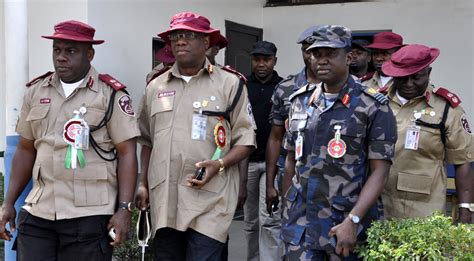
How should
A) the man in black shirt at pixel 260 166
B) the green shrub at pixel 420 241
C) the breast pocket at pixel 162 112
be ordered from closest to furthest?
the green shrub at pixel 420 241 < the breast pocket at pixel 162 112 < the man in black shirt at pixel 260 166

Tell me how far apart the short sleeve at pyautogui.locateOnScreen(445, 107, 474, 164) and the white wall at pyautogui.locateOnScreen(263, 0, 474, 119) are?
3.30 meters

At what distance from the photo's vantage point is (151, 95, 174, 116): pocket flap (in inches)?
154

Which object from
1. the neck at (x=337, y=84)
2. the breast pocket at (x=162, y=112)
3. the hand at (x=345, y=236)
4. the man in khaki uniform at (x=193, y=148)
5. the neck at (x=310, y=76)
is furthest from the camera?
the neck at (x=310, y=76)

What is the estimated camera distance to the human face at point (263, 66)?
17.8 ft

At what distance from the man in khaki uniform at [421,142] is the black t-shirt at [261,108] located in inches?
57.7

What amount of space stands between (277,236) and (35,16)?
2784 millimetres

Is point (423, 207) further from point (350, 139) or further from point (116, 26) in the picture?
point (116, 26)

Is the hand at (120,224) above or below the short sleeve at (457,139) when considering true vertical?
below

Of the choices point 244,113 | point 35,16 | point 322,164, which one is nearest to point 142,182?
point 244,113

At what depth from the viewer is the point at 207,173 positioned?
3.73 meters

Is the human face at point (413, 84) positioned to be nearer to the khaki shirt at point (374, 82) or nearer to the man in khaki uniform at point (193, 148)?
the khaki shirt at point (374, 82)

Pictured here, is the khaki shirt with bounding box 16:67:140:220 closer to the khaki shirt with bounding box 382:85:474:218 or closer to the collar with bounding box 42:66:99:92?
the collar with bounding box 42:66:99:92

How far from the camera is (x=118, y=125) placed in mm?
3764

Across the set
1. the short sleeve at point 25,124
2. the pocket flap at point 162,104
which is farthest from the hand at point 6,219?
the pocket flap at point 162,104
